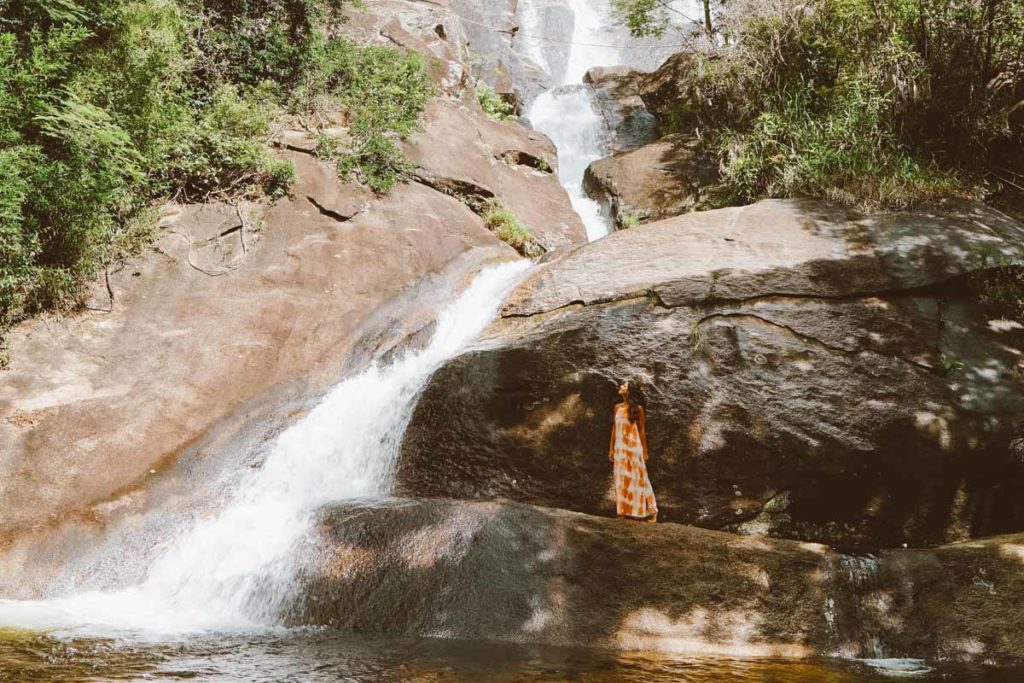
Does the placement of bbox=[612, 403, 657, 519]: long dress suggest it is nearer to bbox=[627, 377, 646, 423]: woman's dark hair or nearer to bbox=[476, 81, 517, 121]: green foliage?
bbox=[627, 377, 646, 423]: woman's dark hair

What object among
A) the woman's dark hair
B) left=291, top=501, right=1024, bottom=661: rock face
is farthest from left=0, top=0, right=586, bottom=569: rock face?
the woman's dark hair

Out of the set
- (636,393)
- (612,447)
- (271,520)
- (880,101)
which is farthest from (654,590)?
(880,101)

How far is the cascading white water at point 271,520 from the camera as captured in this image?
5.55m

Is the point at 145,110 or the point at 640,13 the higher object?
the point at 640,13

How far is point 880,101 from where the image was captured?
31.8ft

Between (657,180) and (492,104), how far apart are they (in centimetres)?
639

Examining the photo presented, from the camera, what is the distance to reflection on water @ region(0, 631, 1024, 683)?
3795mm

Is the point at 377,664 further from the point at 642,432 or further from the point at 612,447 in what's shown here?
the point at 642,432

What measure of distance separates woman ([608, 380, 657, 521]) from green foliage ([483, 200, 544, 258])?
7.23m

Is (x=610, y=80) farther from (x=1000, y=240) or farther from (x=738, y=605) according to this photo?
(x=738, y=605)

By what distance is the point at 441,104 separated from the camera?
607 inches

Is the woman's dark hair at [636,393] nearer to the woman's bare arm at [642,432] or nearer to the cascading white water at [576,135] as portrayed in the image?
the woman's bare arm at [642,432]

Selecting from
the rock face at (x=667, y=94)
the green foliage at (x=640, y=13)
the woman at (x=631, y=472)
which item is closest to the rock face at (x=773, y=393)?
the woman at (x=631, y=472)

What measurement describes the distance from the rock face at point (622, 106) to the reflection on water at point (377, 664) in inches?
656
